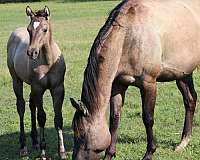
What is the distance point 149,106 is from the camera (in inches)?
230

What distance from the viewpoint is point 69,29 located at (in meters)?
23.1

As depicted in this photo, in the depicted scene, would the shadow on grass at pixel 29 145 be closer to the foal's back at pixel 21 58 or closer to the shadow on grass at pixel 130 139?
the shadow on grass at pixel 130 139

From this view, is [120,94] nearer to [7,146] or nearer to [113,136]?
[113,136]

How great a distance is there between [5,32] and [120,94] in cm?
1761

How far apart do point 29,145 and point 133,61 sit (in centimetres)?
245

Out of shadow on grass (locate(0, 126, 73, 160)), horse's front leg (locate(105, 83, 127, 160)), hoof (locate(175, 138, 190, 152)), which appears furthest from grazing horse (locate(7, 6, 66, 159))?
hoof (locate(175, 138, 190, 152))

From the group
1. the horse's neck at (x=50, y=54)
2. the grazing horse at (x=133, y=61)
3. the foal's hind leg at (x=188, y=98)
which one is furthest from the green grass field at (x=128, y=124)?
the horse's neck at (x=50, y=54)

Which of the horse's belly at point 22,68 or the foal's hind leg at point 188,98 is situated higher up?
the horse's belly at point 22,68

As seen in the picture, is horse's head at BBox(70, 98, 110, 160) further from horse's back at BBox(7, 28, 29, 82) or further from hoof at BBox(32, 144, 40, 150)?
hoof at BBox(32, 144, 40, 150)

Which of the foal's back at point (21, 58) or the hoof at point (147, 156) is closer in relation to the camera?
the hoof at point (147, 156)

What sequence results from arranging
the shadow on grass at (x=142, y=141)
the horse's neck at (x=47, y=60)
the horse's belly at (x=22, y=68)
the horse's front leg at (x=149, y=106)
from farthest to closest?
the shadow on grass at (x=142, y=141) → the horse's belly at (x=22, y=68) → the horse's neck at (x=47, y=60) → the horse's front leg at (x=149, y=106)

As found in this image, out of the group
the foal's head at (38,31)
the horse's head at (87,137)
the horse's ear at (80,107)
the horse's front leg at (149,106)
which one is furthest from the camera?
the foal's head at (38,31)

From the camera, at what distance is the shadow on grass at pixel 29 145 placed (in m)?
6.66

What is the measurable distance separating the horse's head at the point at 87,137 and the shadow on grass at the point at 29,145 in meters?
1.70
